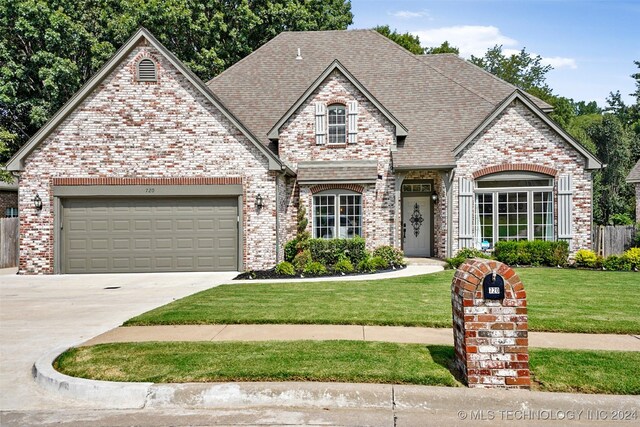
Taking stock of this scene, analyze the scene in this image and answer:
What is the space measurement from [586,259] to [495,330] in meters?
13.3

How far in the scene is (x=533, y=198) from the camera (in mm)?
17703

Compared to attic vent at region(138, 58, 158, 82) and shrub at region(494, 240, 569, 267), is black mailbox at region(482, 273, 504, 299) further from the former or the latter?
attic vent at region(138, 58, 158, 82)

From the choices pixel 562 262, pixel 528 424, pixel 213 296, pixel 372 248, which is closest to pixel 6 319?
pixel 213 296

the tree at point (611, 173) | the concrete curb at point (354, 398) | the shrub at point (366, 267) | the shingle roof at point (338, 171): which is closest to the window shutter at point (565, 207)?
the shingle roof at point (338, 171)

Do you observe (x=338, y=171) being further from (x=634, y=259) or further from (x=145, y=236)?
(x=634, y=259)

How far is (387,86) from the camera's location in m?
21.5

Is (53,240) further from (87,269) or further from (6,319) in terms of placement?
(6,319)

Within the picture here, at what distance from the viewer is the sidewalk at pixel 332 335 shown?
6.71 metres

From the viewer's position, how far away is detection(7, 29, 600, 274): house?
16.3 meters

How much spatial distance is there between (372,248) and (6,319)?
11.7 meters

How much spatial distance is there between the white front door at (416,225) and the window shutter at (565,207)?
15.3ft

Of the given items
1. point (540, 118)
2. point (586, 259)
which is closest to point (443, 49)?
point (540, 118)

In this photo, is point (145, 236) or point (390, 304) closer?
point (390, 304)

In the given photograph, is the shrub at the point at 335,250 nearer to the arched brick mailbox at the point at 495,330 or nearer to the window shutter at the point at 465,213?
the window shutter at the point at 465,213
